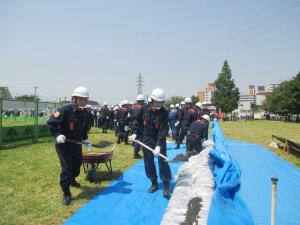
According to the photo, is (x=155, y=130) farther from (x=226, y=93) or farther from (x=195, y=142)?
(x=226, y=93)

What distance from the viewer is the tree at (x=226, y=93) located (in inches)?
2773

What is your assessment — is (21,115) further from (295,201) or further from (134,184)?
(295,201)

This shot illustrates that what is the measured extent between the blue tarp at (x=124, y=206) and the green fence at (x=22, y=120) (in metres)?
8.21

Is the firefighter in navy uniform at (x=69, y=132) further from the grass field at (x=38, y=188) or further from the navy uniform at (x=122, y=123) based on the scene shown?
the navy uniform at (x=122, y=123)

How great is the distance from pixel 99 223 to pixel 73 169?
1.81 m

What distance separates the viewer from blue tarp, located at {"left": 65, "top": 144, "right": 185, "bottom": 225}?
203 inches

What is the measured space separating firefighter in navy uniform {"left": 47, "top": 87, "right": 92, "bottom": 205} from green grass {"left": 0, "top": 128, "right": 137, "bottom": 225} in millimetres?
441

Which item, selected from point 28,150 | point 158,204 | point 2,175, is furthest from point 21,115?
point 158,204

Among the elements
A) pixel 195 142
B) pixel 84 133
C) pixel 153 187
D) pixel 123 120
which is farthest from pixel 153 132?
pixel 123 120

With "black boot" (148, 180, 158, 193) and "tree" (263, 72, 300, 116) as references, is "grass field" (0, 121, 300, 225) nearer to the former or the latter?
"black boot" (148, 180, 158, 193)

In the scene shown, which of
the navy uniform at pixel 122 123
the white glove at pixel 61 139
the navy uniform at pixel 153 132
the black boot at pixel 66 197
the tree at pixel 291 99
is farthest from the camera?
the tree at pixel 291 99

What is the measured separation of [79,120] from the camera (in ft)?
20.7

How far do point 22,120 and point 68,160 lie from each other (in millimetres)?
10731

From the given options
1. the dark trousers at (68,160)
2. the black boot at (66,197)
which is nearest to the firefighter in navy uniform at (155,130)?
the dark trousers at (68,160)
